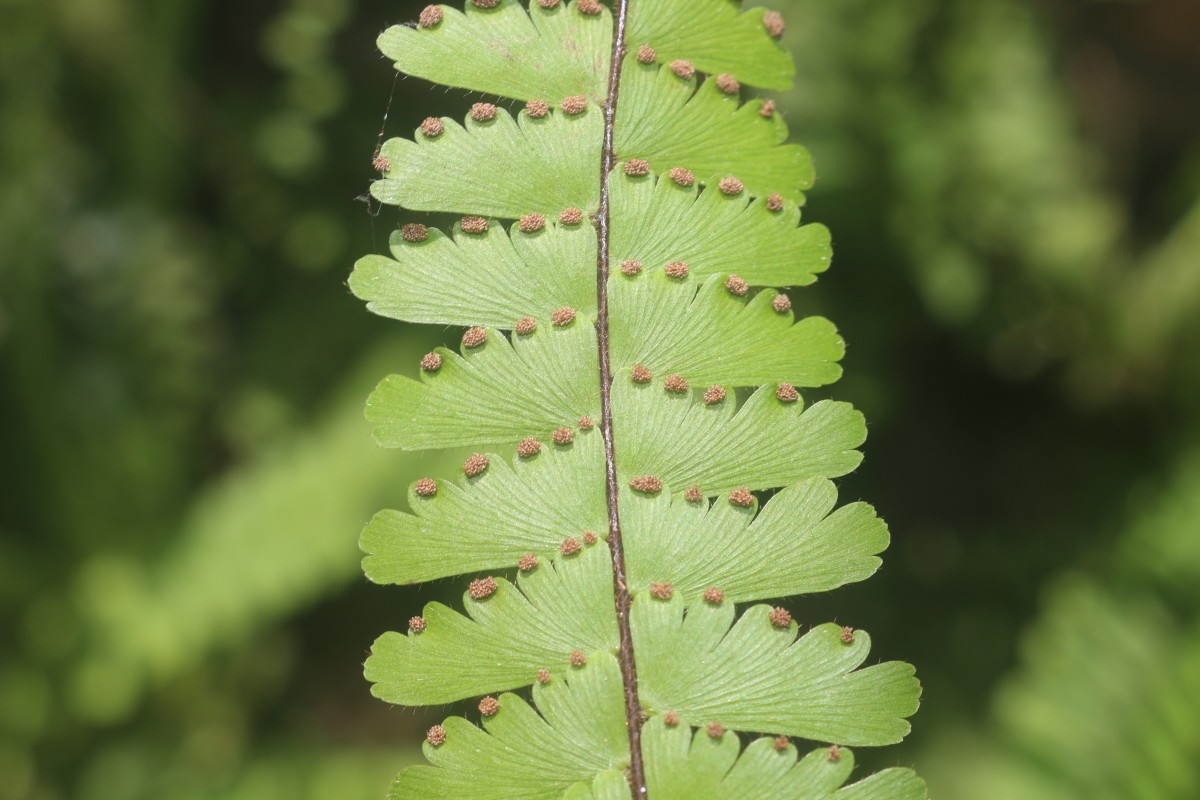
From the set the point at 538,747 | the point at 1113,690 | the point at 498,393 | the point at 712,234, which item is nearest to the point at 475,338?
the point at 498,393

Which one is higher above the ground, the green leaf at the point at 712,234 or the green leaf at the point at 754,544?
the green leaf at the point at 712,234

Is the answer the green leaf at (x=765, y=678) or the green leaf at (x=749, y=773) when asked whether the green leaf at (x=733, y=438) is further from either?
the green leaf at (x=749, y=773)

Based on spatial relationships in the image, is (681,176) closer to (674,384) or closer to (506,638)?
(674,384)

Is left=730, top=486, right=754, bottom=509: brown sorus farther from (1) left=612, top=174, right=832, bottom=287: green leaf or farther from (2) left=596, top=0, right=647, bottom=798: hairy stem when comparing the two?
(1) left=612, top=174, right=832, bottom=287: green leaf

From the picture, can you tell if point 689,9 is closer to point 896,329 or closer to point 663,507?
point 663,507

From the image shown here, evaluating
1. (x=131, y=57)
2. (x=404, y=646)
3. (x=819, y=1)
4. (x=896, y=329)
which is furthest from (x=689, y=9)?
(x=131, y=57)

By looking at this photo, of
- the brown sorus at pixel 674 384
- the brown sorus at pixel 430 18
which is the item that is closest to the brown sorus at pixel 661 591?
the brown sorus at pixel 674 384
